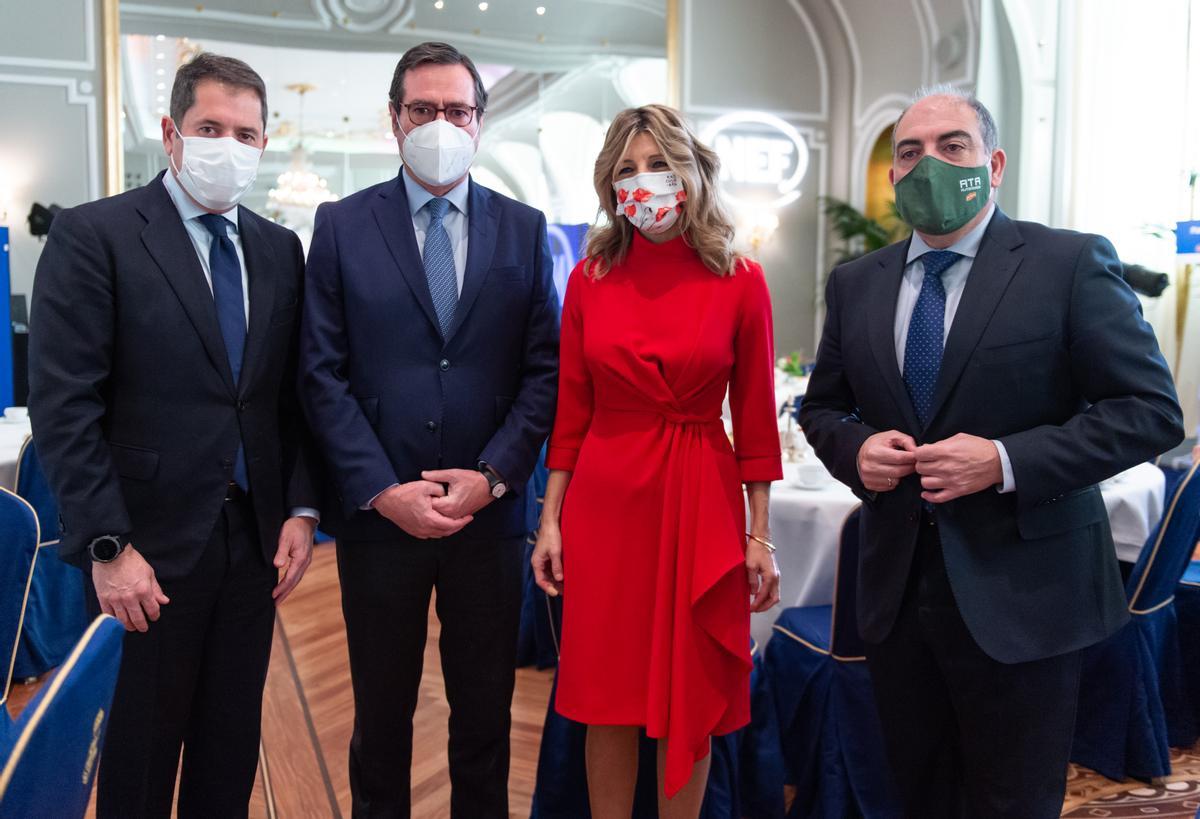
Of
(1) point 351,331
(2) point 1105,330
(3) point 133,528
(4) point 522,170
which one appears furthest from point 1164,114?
(3) point 133,528

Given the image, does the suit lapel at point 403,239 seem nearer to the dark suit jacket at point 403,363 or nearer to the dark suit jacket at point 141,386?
the dark suit jacket at point 403,363

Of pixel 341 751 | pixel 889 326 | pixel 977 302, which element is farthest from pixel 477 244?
pixel 341 751

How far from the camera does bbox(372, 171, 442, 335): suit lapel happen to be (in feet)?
6.35

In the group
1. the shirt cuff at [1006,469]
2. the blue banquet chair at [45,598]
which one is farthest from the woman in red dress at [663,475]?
the blue banquet chair at [45,598]

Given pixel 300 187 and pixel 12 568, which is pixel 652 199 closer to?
pixel 12 568

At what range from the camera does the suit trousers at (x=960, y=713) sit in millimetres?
1651

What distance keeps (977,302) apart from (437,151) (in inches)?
42.4

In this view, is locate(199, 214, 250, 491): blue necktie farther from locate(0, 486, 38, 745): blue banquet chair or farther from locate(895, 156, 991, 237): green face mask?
locate(895, 156, 991, 237): green face mask

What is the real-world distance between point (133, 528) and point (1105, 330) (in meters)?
1.70

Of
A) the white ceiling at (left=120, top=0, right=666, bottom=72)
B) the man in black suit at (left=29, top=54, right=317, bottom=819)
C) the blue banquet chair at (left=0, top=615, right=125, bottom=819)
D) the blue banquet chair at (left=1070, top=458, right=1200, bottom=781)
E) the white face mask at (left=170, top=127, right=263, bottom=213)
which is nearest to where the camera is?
the blue banquet chair at (left=0, top=615, right=125, bottom=819)

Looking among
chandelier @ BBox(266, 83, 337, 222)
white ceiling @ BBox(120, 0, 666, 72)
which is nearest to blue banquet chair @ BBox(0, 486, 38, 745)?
chandelier @ BBox(266, 83, 337, 222)

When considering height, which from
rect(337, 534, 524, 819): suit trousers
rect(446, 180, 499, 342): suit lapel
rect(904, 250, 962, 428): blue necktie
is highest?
rect(446, 180, 499, 342): suit lapel

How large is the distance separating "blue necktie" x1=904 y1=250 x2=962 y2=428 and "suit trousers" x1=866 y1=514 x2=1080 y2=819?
0.22 meters

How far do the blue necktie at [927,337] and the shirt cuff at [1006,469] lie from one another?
15 centimetres
